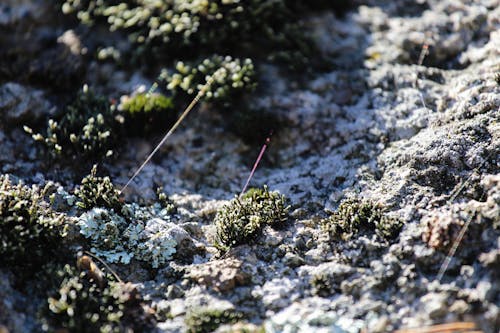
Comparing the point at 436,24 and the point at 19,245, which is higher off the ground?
the point at 436,24

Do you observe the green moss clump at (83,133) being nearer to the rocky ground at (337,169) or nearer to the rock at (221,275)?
the rocky ground at (337,169)

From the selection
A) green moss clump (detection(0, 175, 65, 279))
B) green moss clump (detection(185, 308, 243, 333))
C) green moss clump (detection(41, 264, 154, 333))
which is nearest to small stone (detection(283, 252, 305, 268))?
green moss clump (detection(185, 308, 243, 333))

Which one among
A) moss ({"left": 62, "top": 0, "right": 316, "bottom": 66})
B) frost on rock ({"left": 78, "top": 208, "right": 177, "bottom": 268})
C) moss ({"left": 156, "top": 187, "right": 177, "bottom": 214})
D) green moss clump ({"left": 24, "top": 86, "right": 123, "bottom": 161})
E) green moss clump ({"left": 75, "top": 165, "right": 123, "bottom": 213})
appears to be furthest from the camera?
moss ({"left": 62, "top": 0, "right": 316, "bottom": 66})

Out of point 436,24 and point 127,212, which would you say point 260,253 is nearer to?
point 127,212

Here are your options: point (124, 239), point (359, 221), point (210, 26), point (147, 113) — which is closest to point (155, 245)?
point (124, 239)

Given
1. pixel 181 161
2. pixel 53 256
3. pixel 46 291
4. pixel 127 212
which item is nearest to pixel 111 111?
pixel 181 161

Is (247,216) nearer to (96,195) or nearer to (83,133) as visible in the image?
(96,195)

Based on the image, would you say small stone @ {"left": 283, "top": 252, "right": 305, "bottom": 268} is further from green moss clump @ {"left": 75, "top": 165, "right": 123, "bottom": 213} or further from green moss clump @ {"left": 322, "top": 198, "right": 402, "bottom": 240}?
green moss clump @ {"left": 75, "top": 165, "right": 123, "bottom": 213}

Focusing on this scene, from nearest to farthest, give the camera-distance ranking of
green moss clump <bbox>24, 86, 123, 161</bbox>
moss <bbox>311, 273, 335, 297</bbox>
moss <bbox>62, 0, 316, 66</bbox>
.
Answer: moss <bbox>311, 273, 335, 297</bbox> → green moss clump <bbox>24, 86, 123, 161</bbox> → moss <bbox>62, 0, 316, 66</bbox>
